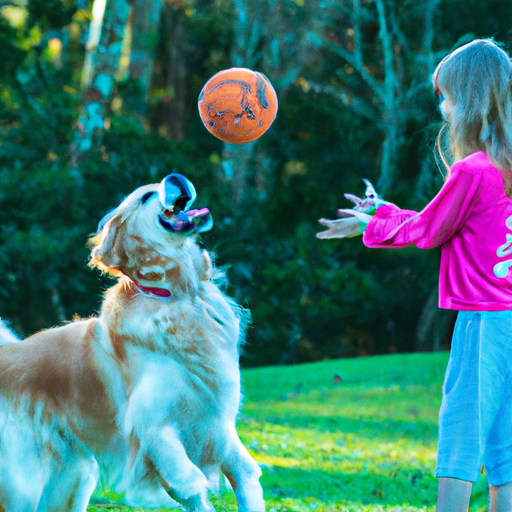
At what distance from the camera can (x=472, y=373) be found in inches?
117

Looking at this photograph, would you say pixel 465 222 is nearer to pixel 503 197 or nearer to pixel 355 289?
pixel 503 197

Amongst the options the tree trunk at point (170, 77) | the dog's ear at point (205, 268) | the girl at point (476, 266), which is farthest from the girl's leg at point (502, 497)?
the tree trunk at point (170, 77)

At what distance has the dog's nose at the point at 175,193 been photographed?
11.1 ft

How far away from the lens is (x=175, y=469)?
10.6ft

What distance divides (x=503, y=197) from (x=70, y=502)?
2.44 metres

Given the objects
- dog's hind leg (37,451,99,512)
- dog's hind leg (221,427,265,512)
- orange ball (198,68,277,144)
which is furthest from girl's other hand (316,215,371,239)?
dog's hind leg (37,451,99,512)

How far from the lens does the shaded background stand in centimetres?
1230

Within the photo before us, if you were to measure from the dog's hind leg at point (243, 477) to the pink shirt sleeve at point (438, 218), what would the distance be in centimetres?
112

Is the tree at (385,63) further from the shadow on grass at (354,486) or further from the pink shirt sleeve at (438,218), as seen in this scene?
the pink shirt sleeve at (438,218)

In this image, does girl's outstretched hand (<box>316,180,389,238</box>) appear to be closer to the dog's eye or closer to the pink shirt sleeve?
the pink shirt sleeve

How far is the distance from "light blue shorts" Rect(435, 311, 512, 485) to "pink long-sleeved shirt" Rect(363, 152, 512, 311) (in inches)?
3.1

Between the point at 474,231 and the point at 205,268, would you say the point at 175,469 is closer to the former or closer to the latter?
the point at 205,268

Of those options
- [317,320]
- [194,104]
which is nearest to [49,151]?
[194,104]

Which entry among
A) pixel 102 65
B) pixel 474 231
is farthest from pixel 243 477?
pixel 102 65
